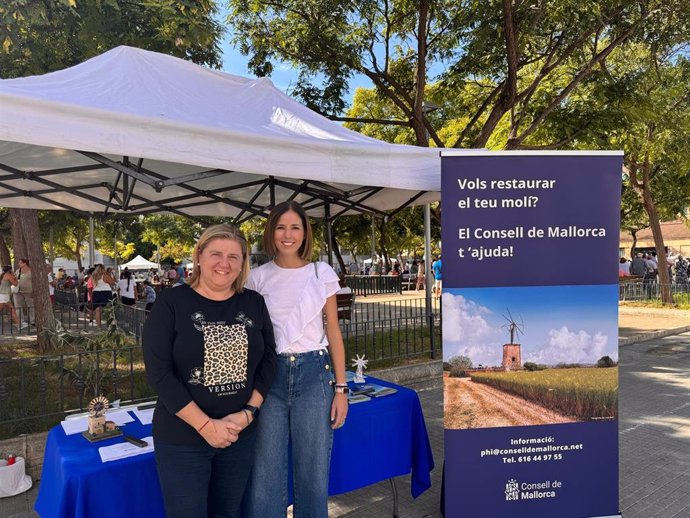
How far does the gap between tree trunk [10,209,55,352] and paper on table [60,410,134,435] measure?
600 cm

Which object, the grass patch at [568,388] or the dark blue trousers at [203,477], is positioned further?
the grass patch at [568,388]

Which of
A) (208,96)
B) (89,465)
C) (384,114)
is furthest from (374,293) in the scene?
(89,465)

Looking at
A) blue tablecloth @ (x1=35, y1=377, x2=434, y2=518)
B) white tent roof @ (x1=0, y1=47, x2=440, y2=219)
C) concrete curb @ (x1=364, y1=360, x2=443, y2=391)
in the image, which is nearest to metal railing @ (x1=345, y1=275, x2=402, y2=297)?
concrete curb @ (x1=364, y1=360, x2=443, y2=391)

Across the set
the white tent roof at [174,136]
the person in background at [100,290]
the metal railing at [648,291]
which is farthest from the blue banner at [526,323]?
the metal railing at [648,291]

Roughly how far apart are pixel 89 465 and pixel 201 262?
1156 millimetres

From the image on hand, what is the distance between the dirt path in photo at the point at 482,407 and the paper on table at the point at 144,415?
1.92 m

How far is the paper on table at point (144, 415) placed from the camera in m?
3.07

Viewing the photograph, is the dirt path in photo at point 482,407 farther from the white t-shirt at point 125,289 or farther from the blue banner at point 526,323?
→ the white t-shirt at point 125,289

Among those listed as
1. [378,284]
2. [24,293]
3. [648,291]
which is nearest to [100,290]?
[24,293]

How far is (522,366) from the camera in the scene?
305cm

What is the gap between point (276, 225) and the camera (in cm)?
255

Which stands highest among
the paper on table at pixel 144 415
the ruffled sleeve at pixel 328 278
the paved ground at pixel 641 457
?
the ruffled sleeve at pixel 328 278

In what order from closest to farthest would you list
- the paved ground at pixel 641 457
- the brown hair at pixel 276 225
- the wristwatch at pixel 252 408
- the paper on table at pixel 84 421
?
1. the wristwatch at pixel 252 408
2. the brown hair at pixel 276 225
3. the paper on table at pixel 84 421
4. the paved ground at pixel 641 457

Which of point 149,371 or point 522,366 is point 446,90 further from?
point 149,371
